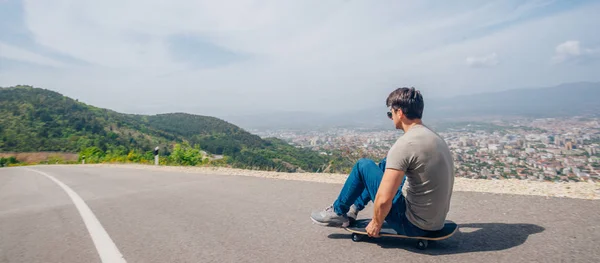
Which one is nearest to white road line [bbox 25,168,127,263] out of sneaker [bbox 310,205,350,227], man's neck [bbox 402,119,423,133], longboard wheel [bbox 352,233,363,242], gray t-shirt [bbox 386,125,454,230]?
sneaker [bbox 310,205,350,227]

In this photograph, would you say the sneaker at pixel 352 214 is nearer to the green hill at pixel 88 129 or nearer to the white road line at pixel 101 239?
the white road line at pixel 101 239

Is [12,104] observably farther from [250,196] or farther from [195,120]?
[250,196]

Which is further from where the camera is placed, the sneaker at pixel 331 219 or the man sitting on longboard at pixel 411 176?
the sneaker at pixel 331 219

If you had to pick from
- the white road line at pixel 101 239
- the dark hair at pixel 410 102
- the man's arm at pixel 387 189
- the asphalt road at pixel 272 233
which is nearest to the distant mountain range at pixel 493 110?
the dark hair at pixel 410 102

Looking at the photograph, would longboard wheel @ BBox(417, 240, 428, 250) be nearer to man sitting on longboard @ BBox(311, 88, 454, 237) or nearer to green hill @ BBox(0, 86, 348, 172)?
man sitting on longboard @ BBox(311, 88, 454, 237)

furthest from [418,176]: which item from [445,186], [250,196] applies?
[250,196]

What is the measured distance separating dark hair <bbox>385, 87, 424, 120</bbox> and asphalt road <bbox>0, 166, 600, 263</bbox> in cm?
114

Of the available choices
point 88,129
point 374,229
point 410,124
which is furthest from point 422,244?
point 88,129

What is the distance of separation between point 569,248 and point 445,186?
109 centimetres

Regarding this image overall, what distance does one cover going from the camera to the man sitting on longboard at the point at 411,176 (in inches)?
105

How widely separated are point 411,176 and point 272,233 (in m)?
1.64

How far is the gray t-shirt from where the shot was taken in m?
2.66

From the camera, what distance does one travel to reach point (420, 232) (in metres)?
2.86

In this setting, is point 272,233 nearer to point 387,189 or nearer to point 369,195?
point 369,195
